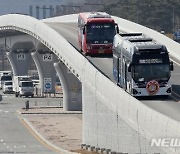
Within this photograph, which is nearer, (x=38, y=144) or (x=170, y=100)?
(x=170, y=100)

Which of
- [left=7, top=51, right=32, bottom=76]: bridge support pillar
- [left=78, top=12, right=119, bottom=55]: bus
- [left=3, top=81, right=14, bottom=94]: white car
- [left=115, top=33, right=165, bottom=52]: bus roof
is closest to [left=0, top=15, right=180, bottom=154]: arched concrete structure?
[left=78, top=12, right=119, bottom=55]: bus

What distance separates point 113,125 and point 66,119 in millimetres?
30044

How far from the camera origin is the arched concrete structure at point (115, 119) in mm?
42219

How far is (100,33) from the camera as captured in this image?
222 feet

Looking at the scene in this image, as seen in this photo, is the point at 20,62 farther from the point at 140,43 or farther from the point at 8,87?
the point at 140,43

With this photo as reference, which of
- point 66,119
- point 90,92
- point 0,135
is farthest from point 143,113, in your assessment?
point 66,119

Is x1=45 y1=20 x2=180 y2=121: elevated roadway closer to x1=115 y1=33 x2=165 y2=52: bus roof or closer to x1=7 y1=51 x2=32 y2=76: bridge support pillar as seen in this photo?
x1=115 y1=33 x2=165 y2=52: bus roof

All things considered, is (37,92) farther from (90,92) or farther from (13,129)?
(90,92)

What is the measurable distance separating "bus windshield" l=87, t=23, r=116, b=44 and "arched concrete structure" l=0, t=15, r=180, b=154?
63.7 inches

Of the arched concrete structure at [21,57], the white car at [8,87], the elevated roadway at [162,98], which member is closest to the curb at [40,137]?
the elevated roadway at [162,98]

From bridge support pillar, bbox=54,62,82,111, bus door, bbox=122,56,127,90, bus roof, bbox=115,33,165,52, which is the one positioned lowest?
→ bridge support pillar, bbox=54,62,82,111

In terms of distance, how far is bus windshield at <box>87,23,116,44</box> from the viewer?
67.4 metres

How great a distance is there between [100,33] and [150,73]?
18.2 m

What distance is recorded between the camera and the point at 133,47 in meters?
50.5
